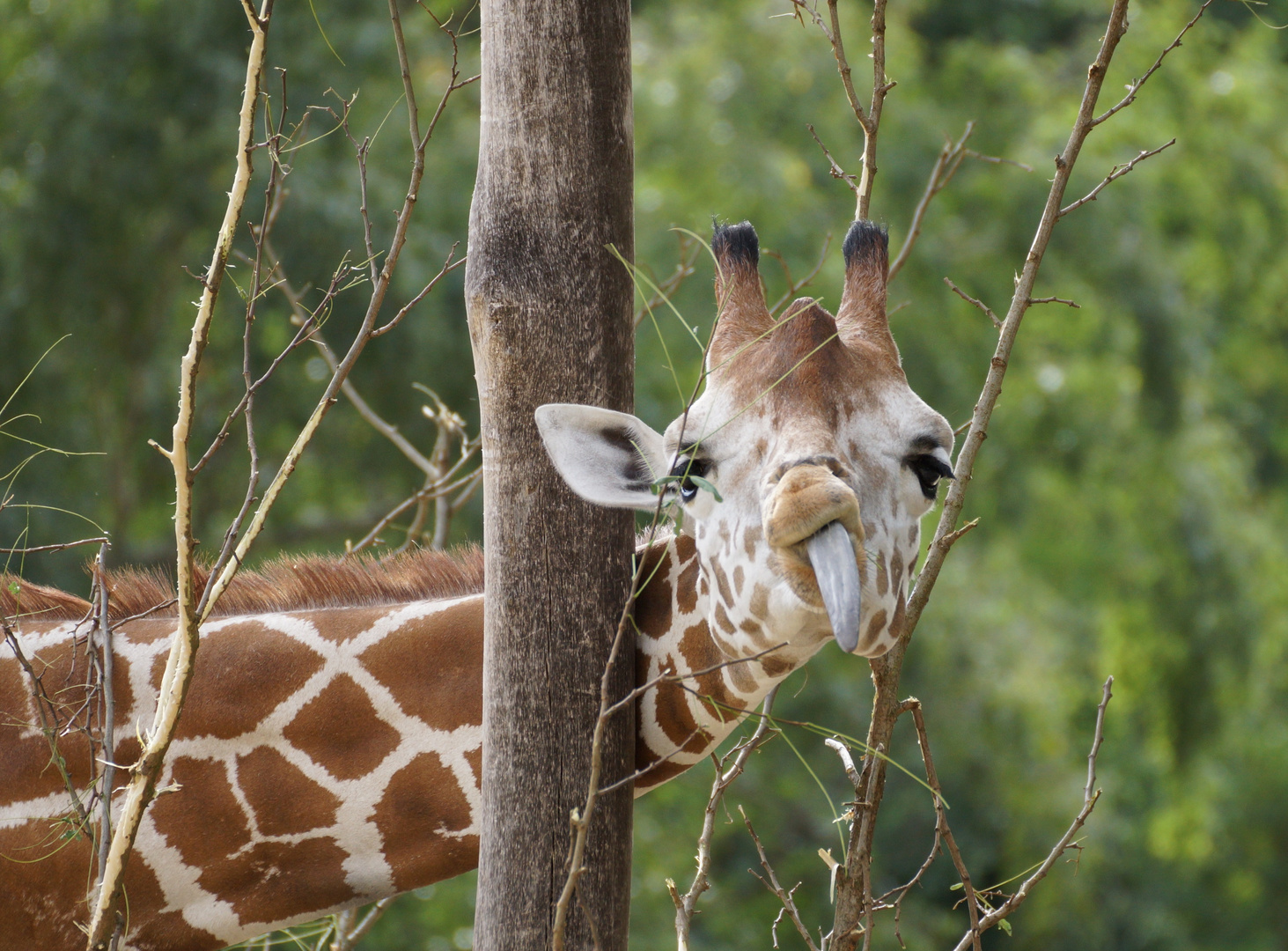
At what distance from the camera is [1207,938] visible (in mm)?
10594

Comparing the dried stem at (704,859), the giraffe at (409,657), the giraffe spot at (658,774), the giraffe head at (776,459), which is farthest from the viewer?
the giraffe spot at (658,774)

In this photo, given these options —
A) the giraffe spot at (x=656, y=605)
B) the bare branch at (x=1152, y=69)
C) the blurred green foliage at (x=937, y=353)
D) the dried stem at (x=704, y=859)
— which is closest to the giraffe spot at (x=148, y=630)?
the giraffe spot at (x=656, y=605)

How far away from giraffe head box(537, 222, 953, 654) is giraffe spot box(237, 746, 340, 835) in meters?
0.81

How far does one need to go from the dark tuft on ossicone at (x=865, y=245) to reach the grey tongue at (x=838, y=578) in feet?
2.01

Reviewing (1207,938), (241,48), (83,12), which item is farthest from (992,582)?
(83,12)

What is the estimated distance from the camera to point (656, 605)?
1989 millimetres

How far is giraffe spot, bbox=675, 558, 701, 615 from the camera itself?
1.95 meters

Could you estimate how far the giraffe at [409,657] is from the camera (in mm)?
1731

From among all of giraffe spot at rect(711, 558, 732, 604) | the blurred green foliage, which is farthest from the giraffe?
the blurred green foliage

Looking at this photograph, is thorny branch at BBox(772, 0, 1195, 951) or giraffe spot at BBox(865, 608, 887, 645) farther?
thorny branch at BBox(772, 0, 1195, 951)

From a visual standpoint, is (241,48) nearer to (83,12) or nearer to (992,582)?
(83,12)

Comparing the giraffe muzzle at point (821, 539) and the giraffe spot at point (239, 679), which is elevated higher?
the giraffe muzzle at point (821, 539)

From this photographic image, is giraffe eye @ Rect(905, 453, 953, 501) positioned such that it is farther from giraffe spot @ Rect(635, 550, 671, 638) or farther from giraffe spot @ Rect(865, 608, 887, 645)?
giraffe spot @ Rect(635, 550, 671, 638)

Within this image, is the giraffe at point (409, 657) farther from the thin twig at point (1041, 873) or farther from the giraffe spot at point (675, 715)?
the thin twig at point (1041, 873)
